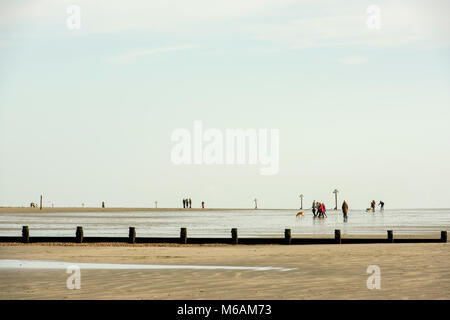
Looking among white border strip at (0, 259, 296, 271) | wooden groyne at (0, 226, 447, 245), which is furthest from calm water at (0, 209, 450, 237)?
white border strip at (0, 259, 296, 271)

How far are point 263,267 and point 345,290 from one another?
16.2 feet

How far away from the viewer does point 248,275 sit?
16.3 m

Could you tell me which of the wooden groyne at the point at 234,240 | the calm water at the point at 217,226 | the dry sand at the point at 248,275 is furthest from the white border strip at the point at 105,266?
the calm water at the point at 217,226

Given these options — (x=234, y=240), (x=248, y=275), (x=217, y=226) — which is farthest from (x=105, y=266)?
(x=217, y=226)

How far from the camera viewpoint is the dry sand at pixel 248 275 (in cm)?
1316

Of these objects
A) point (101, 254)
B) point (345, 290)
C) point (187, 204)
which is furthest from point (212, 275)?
point (187, 204)

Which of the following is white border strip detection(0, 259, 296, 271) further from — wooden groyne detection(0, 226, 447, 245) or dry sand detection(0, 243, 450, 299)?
wooden groyne detection(0, 226, 447, 245)

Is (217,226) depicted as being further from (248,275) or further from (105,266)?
(248,275)

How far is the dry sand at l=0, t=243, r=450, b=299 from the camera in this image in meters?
13.2

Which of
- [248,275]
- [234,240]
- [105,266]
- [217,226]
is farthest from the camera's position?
[217,226]
